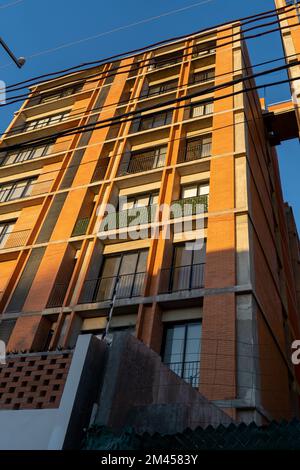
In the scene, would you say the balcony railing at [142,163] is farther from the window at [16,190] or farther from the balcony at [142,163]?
the window at [16,190]

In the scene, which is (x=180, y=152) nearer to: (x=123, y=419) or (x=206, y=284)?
(x=206, y=284)

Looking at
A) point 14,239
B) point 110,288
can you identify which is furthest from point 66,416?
point 14,239

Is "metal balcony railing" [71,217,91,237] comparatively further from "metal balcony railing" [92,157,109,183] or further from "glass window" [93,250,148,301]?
"metal balcony railing" [92,157,109,183]

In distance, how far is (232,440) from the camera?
16.0ft

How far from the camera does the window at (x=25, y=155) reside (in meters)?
25.4

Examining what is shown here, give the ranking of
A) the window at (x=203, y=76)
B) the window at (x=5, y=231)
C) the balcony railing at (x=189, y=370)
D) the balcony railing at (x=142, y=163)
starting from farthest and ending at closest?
the window at (x=203, y=76) → the window at (x=5, y=231) → the balcony railing at (x=142, y=163) → the balcony railing at (x=189, y=370)

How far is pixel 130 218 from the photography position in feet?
57.8

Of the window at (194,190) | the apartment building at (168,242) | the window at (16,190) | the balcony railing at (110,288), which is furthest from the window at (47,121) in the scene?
the balcony railing at (110,288)

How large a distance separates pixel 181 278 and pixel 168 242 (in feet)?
5.43

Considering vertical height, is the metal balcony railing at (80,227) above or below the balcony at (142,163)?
below

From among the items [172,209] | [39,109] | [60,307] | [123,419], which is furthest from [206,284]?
[39,109]

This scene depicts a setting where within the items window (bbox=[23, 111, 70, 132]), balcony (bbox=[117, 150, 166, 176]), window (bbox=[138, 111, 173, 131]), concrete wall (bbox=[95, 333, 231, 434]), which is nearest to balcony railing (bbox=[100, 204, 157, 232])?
balcony (bbox=[117, 150, 166, 176])

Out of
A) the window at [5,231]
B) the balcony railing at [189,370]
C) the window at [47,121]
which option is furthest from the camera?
the window at [47,121]

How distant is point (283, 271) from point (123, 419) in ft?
56.0
